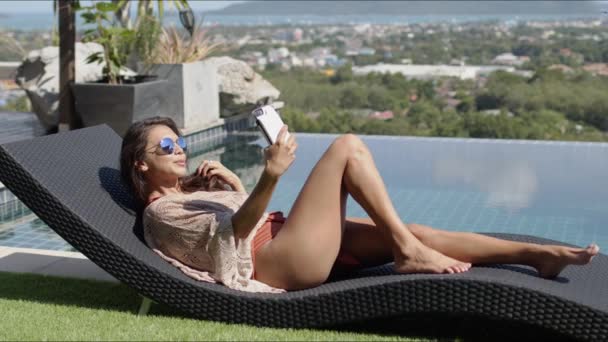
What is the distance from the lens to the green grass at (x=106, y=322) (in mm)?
3195

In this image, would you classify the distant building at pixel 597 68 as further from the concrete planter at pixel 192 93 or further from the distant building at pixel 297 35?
the distant building at pixel 297 35

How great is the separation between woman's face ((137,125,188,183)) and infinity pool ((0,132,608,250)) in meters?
2.03

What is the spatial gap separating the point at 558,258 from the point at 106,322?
5.91ft

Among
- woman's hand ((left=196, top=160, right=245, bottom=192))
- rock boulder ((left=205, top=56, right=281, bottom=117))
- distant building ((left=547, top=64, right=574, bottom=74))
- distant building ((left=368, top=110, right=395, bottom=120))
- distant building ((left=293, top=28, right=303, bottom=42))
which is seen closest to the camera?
woman's hand ((left=196, top=160, right=245, bottom=192))

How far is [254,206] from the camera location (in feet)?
10.3

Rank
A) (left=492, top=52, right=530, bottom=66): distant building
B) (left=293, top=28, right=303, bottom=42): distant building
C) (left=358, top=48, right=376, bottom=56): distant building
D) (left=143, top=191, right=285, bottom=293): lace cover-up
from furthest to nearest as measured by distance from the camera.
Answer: (left=293, top=28, right=303, bottom=42): distant building
(left=358, top=48, right=376, bottom=56): distant building
(left=492, top=52, right=530, bottom=66): distant building
(left=143, top=191, right=285, bottom=293): lace cover-up

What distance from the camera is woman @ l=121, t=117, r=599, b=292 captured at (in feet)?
10.5

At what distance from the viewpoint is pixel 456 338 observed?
10.7ft

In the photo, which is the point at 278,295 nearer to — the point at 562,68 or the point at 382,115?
the point at 382,115

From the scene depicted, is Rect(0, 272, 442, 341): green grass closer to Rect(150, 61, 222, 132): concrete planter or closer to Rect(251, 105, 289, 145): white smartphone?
Rect(251, 105, 289, 145): white smartphone

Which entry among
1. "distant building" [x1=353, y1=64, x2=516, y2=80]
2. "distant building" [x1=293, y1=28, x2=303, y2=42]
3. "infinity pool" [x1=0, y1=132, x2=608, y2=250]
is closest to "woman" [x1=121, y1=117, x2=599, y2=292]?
"infinity pool" [x1=0, y1=132, x2=608, y2=250]

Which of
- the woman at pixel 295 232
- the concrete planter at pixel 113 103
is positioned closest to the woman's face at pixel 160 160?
the woman at pixel 295 232

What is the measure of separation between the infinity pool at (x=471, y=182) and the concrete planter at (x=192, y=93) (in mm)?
343

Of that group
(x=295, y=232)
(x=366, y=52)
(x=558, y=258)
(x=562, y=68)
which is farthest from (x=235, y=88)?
(x=366, y=52)
